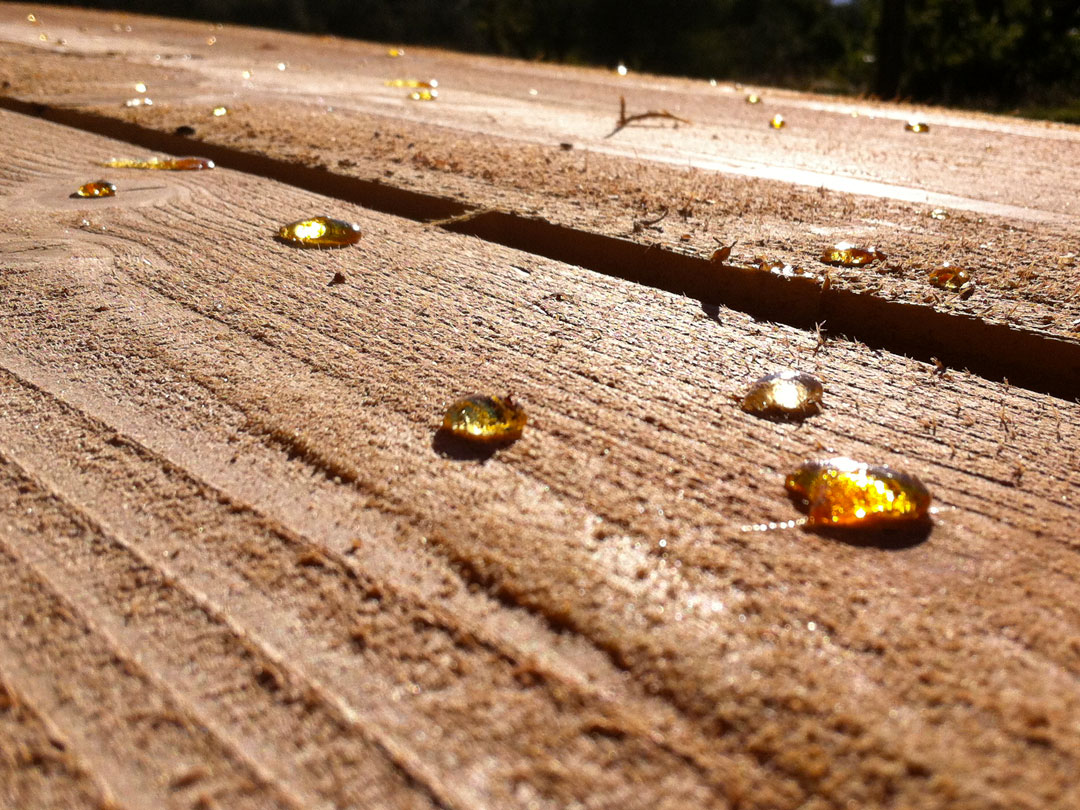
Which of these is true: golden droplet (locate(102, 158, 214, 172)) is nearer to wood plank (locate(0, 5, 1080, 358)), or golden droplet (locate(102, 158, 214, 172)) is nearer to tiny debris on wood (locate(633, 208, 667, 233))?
wood plank (locate(0, 5, 1080, 358))

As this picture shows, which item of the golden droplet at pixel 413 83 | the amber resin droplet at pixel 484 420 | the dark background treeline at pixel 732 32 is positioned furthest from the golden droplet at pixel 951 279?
the dark background treeline at pixel 732 32

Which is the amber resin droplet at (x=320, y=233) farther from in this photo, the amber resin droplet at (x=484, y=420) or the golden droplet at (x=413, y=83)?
the golden droplet at (x=413, y=83)

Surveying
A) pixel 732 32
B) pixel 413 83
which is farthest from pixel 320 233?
pixel 732 32

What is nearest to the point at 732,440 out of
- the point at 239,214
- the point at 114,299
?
the point at 114,299

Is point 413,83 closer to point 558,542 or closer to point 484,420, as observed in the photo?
point 484,420

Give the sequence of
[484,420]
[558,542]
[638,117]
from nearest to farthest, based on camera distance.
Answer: [558,542]
[484,420]
[638,117]
